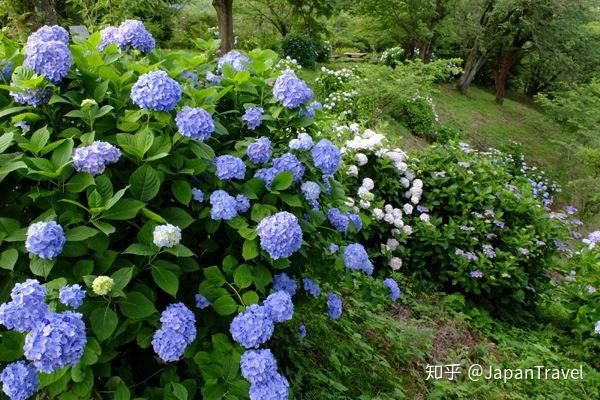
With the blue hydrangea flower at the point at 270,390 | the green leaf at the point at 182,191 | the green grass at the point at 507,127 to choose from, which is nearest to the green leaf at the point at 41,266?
the green leaf at the point at 182,191

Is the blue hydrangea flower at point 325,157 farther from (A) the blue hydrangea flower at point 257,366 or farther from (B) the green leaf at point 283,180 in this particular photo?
(A) the blue hydrangea flower at point 257,366

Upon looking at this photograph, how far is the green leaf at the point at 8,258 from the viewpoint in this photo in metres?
1.25

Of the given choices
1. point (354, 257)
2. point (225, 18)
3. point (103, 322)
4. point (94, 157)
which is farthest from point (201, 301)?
point (225, 18)

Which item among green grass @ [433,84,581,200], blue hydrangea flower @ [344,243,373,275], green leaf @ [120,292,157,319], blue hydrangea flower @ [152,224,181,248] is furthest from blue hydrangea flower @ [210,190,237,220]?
green grass @ [433,84,581,200]

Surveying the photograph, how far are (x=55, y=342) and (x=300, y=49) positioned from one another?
1337 centimetres

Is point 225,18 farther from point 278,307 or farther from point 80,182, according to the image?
point 278,307

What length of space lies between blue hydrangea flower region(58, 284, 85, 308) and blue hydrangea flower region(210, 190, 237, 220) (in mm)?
435

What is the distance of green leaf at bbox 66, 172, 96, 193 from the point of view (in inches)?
52.7

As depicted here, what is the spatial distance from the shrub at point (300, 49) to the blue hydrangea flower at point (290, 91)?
12306 millimetres

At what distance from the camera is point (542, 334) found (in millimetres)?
3949

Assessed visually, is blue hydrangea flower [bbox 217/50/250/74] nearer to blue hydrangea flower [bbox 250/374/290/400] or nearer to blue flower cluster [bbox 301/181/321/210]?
blue flower cluster [bbox 301/181/321/210]

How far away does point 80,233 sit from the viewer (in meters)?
1.28

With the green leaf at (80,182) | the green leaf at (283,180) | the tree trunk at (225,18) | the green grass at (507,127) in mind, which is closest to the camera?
the green leaf at (80,182)

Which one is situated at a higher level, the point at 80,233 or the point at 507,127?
the point at 80,233
